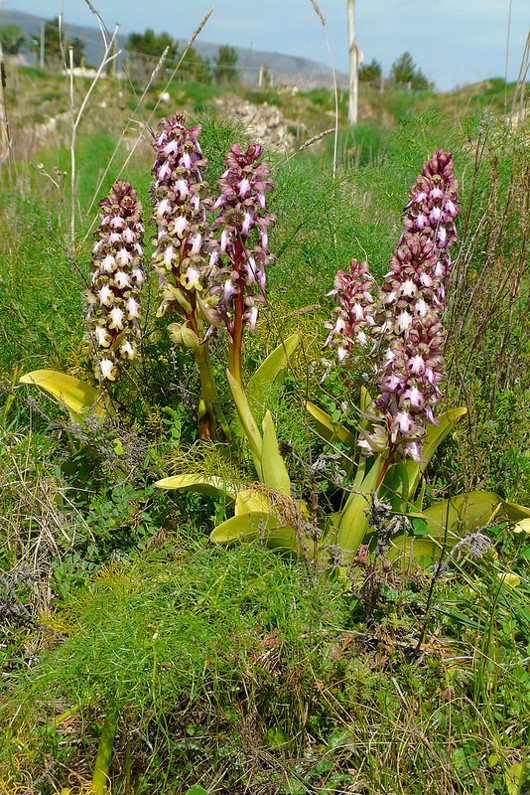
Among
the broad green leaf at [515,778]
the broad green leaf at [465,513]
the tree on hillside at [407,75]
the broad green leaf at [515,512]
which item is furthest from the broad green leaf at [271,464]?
the tree on hillside at [407,75]

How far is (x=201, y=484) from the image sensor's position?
206 centimetres

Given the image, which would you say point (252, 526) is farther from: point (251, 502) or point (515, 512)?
point (515, 512)

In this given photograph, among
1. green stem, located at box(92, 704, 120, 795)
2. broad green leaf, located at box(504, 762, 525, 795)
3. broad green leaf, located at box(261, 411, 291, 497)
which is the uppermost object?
broad green leaf, located at box(261, 411, 291, 497)

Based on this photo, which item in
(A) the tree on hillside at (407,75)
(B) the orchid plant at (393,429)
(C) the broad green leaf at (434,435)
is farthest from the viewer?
Answer: (A) the tree on hillside at (407,75)

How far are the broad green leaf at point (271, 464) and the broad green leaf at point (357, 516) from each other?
7.4 inches

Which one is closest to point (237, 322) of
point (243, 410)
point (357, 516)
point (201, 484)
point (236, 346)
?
point (236, 346)

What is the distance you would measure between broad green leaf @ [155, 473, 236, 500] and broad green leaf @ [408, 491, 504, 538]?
1.83 feet

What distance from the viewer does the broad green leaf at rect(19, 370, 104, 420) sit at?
2346 mm

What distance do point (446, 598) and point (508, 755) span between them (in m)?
0.48

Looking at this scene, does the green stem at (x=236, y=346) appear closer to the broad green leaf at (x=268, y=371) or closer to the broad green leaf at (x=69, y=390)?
the broad green leaf at (x=268, y=371)

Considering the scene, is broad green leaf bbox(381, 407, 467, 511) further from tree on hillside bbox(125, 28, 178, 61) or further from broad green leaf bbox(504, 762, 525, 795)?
tree on hillside bbox(125, 28, 178, 61)

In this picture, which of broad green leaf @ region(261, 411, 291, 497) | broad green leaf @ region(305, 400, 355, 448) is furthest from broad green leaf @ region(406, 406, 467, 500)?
broad green leaf @ region(261, 411, 291, 497)

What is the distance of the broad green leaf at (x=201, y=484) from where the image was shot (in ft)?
6.76

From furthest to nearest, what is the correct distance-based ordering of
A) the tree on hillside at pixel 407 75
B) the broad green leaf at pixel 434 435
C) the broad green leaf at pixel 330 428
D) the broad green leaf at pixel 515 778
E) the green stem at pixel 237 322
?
the tree on hillside at pixel 407 75, the broad green leaf at pixel 330 428, the broad green leaf at pixel 434 435, the green stem at pixel 237 322, the broad green leaf at pixel 515 778
